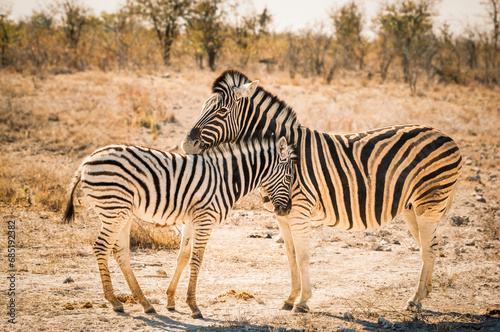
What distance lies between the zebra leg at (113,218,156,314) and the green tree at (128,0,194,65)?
89.9 feet

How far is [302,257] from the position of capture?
5086 mm

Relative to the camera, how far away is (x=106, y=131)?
13.3 meters

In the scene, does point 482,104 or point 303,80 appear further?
point 303,80

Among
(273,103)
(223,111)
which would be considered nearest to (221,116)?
(223,111)

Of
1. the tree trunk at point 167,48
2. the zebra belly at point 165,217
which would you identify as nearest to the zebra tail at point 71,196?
the zebra belly at point 165,217

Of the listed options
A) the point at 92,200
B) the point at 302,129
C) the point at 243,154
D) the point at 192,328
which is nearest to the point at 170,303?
the point at 192,328

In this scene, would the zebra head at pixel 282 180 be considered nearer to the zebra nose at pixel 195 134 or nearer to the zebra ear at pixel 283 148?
the zebra ear at pixel 283 148

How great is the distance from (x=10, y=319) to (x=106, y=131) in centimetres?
947

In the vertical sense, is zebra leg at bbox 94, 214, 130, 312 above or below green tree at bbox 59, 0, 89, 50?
below

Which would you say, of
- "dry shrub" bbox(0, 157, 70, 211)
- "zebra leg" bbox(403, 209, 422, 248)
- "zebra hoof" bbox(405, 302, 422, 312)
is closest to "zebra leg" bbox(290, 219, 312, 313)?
"zebra hoof" bbox(405, 302, 422, 312)

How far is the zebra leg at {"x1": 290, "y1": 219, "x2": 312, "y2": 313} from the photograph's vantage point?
200 inches

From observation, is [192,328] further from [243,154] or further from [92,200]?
[243,154]

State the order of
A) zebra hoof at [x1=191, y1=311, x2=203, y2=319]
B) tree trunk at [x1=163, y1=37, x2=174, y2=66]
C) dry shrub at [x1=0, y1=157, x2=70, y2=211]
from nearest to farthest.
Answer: zebra hoof at [x1=191, y1=311, x2=203, y2=319] → dry shrub at [x1=0, y1=157, x2=70, y2=211] → tree trunk at [x1=163, y1=37, x2=174, y2=66]

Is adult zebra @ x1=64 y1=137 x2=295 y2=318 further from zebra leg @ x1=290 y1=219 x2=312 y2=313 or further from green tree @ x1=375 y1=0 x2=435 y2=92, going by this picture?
green tree @ x1=375 y1=0 x2=435 y2=92
